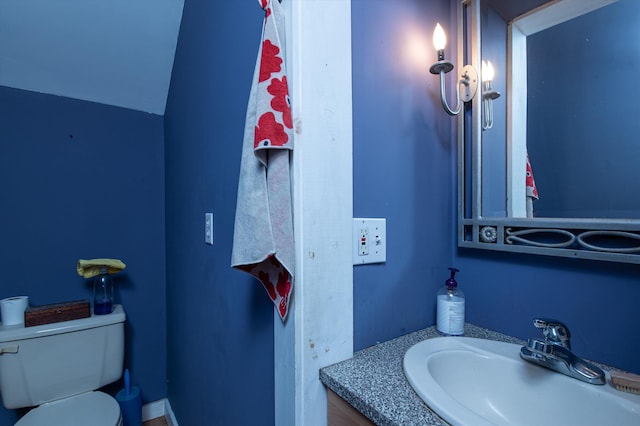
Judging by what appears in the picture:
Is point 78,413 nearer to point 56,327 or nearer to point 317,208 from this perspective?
point 56,327

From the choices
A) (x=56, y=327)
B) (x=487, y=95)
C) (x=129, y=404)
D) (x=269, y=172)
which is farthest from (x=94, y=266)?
(x=487, y=95)

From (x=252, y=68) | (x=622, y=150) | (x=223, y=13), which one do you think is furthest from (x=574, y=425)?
(x=223, y=13)

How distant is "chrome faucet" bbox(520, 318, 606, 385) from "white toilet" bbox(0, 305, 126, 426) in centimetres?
150

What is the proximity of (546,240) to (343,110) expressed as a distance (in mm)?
620

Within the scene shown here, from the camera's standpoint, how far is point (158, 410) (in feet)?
5.80

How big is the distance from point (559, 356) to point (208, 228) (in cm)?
107

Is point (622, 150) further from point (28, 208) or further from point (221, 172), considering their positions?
point (28, 208)

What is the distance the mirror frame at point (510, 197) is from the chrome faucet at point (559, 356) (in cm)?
19

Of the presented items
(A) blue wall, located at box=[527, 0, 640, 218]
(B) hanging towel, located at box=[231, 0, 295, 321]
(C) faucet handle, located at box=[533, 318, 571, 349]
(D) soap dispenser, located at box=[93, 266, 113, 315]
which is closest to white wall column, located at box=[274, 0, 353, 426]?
(B) hanging towel, located at box=[231, 0, 295, 321]

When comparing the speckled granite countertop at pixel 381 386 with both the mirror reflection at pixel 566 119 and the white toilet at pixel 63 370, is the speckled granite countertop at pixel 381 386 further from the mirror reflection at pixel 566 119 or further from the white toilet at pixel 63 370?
the white toilet at pixel 63 370

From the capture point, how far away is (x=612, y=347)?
62cm

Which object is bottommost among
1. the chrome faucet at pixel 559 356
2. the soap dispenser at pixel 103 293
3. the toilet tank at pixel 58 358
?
the toilet tank at pixel 58 358

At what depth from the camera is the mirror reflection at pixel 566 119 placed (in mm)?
627

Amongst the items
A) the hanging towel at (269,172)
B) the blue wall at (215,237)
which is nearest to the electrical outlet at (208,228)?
the blue wall at (215,237)
